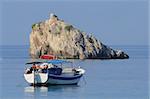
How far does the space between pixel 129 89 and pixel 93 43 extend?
62.5m

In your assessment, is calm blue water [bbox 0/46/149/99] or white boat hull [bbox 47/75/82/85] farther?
white boat hull [bbox 47/75/82/85]

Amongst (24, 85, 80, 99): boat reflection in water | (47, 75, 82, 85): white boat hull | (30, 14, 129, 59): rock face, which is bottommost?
(24, 85, 80, 99): boat reflection in water

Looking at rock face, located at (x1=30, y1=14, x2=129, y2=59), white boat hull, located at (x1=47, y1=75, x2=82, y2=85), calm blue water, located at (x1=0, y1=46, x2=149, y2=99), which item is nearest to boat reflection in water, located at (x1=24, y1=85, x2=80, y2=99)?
calm blue water, located at (x1=0, y1=46, x2=149, y2=99)

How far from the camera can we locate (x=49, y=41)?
379 ft

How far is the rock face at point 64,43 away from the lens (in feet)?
365

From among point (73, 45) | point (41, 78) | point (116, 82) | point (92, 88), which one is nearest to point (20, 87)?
point (41, 78)

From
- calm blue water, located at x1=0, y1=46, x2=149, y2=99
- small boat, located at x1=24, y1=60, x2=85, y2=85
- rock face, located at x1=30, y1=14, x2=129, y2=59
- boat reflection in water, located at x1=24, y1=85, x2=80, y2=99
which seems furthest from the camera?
rock face, located at x1=30, y1=14, x2=129, y2=59

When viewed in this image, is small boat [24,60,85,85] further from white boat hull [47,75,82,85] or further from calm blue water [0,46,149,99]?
calm blue water [0,46,149,99]

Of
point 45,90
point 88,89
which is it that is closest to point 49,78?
point 45,90

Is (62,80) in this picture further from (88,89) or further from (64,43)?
(64,43)

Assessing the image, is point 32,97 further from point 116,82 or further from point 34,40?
point 34,40

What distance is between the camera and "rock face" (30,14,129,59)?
111 m

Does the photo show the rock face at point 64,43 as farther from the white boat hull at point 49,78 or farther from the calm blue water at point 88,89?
the white boat hull at point 49,78

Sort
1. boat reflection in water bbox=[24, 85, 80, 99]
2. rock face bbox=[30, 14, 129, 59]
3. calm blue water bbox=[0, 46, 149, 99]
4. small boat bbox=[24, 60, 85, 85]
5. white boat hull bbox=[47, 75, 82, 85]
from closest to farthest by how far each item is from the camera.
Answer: calm blue water bbox=[0, 46, 149, 99] → boat reflection in water bbox=[24, 85, 80, 99] → small boat bbox=[24, 60, 85, 85] → white boat hull bbox=[47, 75, 82, 85] → rock face bbox=[30, 14, 129, 59]
